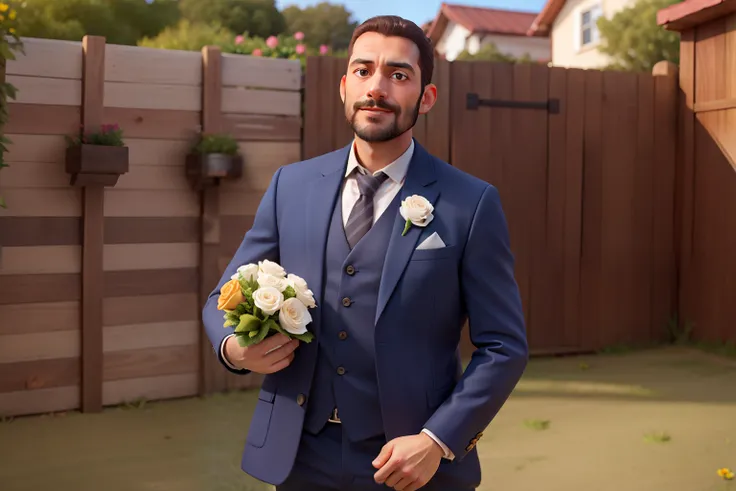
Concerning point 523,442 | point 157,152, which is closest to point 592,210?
point 523,442

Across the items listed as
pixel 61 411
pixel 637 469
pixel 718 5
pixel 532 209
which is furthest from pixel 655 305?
pixel 61 411

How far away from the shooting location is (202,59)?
505 centimetres

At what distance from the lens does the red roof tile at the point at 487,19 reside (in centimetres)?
2312

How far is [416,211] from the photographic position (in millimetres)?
1711

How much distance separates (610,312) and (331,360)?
17.0ft

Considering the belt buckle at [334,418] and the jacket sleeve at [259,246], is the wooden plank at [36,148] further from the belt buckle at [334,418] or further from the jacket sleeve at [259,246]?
the belt buckle at [334,418]

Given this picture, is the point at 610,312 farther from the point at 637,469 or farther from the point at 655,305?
the point at 637,469

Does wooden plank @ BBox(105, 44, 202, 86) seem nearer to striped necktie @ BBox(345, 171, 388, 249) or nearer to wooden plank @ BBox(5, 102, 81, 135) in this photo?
wooden plank @ BBox(5, 102, 81, 135)

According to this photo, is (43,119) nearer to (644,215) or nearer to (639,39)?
(644,215)

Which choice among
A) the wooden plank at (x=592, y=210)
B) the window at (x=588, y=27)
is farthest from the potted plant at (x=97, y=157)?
the window at (x=588, y=27)

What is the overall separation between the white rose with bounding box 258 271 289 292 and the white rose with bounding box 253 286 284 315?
0.02m

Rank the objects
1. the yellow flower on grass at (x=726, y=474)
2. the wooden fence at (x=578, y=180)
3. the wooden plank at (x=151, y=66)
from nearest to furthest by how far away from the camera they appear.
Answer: the yellow flower on grass at (x=726, y=474), the wooden plank at (x=151, y=66), the wooden fence at (x=578, y=180)

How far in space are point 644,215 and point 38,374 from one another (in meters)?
4.55

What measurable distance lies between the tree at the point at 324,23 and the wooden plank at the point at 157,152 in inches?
1072
